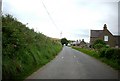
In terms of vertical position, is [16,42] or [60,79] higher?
[16,42]

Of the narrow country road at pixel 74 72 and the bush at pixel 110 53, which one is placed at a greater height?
the bush at pixel 110 53

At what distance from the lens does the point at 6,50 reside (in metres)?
11.8

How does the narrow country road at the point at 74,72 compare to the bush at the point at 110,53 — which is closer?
the narrow country road at the point at 74,72

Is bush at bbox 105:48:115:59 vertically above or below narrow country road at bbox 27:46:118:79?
above

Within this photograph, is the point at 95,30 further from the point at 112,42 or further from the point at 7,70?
the point at 7,70

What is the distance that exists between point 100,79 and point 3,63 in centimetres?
477

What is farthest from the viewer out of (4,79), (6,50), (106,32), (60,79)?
(106,32)

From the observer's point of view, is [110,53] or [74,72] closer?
[74,72]

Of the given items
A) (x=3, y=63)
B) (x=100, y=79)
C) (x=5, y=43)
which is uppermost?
(x=5, y=43)

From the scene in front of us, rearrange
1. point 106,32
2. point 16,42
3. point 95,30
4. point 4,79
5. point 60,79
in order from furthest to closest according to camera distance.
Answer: point 95,30 < point 106,32 < point 16,42 < point 60,79 < point 4,79

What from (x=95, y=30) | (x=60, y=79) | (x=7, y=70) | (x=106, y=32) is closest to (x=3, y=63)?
(x=7, y=70)

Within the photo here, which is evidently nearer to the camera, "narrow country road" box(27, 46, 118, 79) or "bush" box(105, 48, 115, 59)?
"narrow country road" box(27, 46, 118, 79)

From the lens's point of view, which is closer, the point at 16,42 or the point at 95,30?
the point at 16,42

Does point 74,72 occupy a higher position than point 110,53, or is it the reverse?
point 110,53
